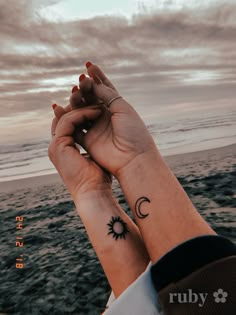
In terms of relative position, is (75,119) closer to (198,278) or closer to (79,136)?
(79,136)

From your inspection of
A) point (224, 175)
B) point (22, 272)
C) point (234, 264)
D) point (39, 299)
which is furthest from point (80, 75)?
point (224, 175)

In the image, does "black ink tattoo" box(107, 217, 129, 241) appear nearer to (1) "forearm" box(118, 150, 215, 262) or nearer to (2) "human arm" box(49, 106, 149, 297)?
(2) "human arm" box(49, 106, 149, 297)

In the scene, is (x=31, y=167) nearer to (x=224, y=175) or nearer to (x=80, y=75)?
(x=224, y=175)

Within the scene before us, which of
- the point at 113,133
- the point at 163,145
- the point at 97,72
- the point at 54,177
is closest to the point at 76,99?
the point at 97,72

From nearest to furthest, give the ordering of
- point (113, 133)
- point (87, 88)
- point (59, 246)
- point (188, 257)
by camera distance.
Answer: point (188, 257)
point (113, 133)
point (87, 88)
point (59, 246)

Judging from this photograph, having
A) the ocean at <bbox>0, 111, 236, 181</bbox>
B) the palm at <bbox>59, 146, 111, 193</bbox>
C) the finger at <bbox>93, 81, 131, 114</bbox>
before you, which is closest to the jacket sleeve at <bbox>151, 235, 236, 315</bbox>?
the palm at <bbox>59, 146, 111, 193</bbox>

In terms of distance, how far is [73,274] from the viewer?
3.54 meters

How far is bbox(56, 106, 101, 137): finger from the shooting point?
211 cm

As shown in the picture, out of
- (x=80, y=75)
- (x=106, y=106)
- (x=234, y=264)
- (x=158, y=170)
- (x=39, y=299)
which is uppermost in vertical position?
(x=80, y=75)

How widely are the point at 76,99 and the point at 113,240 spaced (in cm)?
90

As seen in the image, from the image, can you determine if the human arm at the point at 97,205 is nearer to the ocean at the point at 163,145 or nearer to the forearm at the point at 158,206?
the forearm at the point at 158,206

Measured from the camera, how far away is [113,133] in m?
2.00

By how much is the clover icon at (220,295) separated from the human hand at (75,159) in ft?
3.24

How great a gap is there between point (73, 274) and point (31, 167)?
26.5 ft
